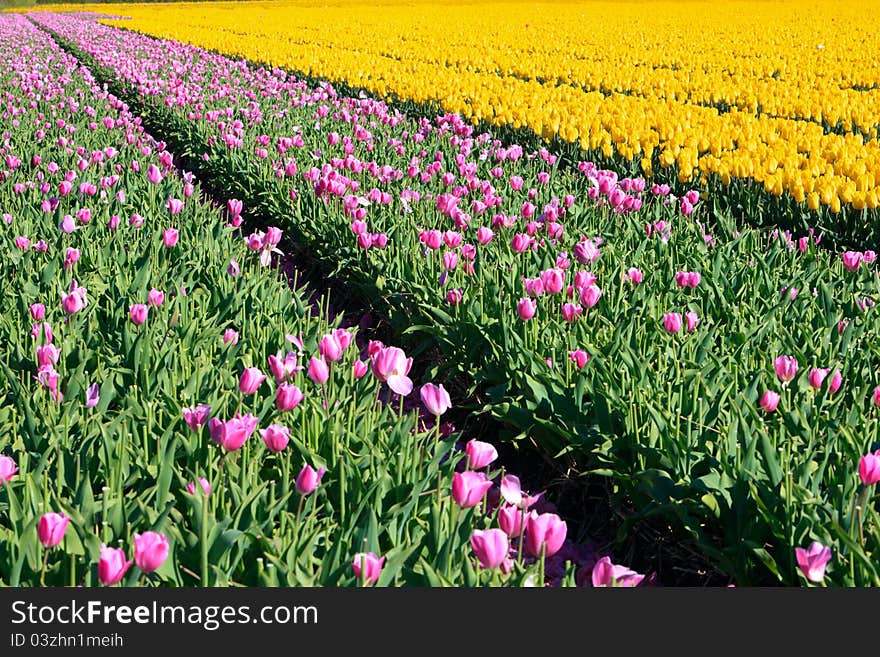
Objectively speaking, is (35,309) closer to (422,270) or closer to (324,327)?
(324,327)

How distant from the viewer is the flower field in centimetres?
198

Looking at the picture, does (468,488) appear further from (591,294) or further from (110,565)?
(591,294)

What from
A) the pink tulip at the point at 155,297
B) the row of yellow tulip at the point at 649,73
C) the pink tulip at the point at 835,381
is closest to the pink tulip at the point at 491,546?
the pink tulip at the point at 835,381

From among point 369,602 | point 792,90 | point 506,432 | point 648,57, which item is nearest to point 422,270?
point 506,432

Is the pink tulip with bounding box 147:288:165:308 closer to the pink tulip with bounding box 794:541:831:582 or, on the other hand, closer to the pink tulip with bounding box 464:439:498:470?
the pink tulip with bounding box 464:439:498:470

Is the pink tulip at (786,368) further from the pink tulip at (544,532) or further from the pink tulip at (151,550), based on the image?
the pink tulip at (151,550)

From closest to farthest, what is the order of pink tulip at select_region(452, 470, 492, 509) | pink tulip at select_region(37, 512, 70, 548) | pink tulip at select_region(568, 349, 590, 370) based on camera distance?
1. pink tulip at select_region(37, 512, 70, 548)
2. pink tulip at select_region(452, 470, 492, 509)
3. pink tulip at select_region(568, 349, 590, 370)

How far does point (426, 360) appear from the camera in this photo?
Result: 14.4ft

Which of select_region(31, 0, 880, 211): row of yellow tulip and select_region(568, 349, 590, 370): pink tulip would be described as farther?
select_region(31, 0, 880, 211): row of yellow tulip

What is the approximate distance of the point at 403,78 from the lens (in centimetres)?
1323

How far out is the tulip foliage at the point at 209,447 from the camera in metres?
1.88

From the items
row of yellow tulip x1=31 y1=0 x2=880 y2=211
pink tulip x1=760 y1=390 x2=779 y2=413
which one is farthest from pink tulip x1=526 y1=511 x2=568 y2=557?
row of yellow tulip x1=31 y1=0 x2=880 y2=211

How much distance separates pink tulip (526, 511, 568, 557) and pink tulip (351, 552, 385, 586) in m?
0.29

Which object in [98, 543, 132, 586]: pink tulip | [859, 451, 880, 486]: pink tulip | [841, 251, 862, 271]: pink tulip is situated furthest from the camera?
[841, 251, 862, 271]: pink tulip
